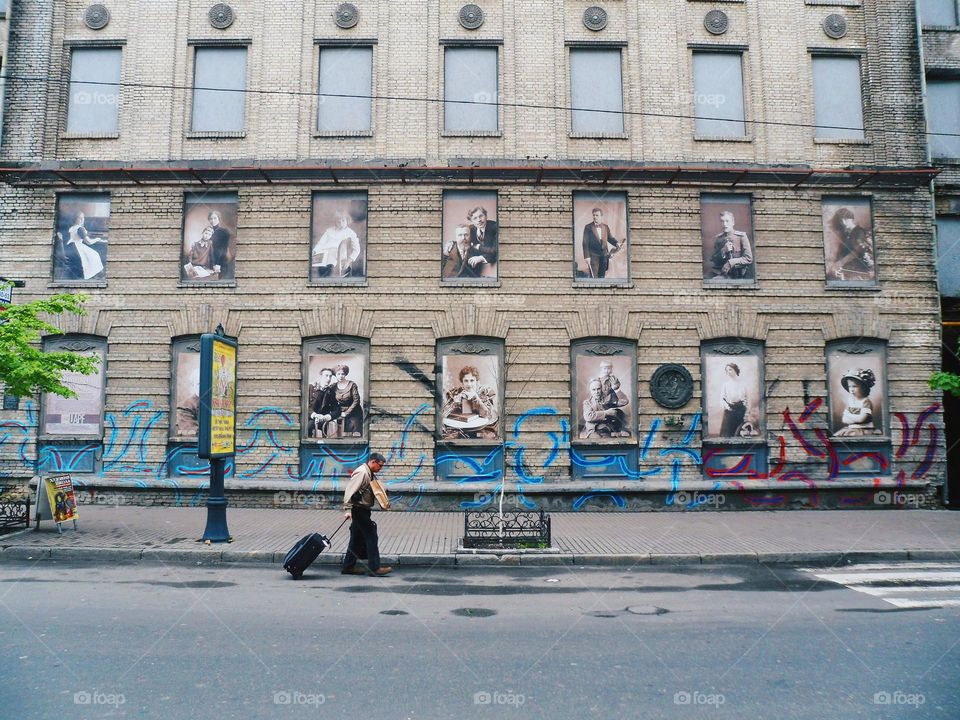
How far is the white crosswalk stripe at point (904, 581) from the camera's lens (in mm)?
8508

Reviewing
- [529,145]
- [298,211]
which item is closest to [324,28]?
[298,211]

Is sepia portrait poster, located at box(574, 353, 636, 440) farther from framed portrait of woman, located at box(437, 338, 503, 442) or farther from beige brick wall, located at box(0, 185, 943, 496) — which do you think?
framed portrait of woman, located at box(437, 338, 503, 442)

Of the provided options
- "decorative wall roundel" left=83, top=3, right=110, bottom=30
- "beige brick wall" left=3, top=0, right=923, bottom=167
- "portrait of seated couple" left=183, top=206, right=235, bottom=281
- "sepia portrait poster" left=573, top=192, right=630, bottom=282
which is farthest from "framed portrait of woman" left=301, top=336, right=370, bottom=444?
"decorative wall roundel" left=83, top=3, right=110, bottom=30

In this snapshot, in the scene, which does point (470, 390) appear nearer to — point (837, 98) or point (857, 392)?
point (857, 392)

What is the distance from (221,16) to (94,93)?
11.8 feet

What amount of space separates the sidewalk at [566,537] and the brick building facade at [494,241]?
1.09 meters

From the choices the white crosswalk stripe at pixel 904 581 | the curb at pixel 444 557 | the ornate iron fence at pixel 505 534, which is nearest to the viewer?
the white crosswalk stripe at pixel 904 581

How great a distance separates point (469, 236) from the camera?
1647cm

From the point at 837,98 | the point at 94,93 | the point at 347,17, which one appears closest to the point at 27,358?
the point at 94,93

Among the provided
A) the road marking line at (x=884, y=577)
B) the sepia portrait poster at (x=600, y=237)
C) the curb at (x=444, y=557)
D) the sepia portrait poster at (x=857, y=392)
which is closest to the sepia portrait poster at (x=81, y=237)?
the curb at (x=444, y=557)

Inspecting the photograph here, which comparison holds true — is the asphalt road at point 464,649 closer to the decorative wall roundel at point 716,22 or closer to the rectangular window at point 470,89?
the rectangular window at point 470,89

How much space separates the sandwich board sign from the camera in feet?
39.4

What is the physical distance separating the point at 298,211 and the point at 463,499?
7677 mm

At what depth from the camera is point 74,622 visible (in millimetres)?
7188
